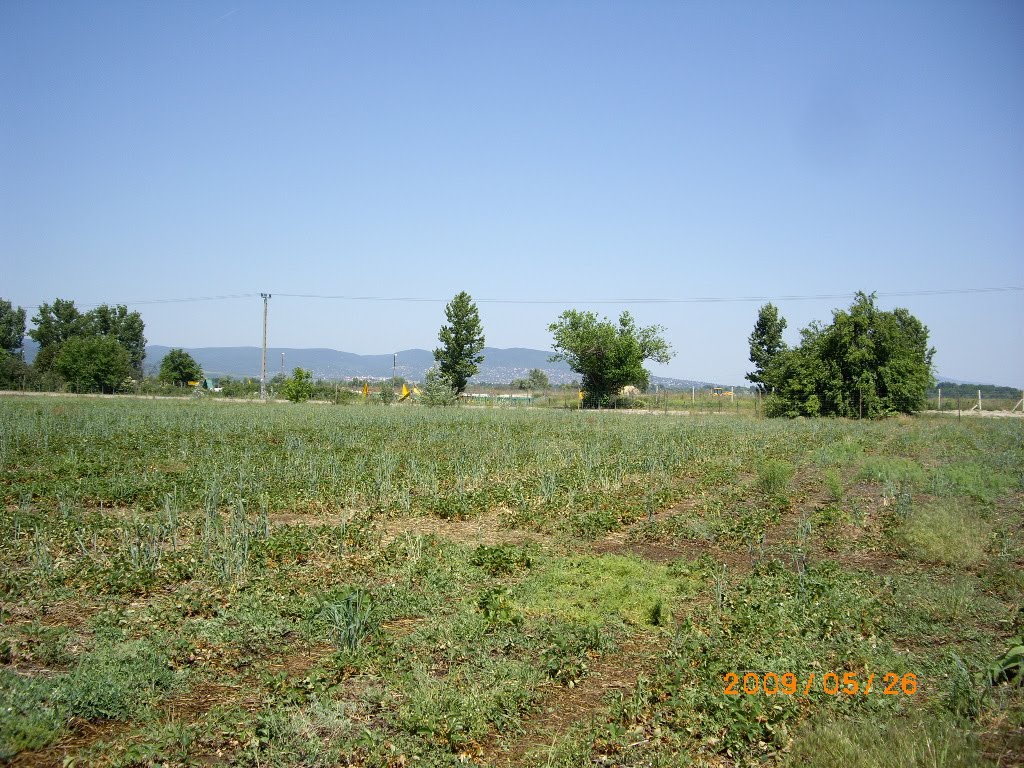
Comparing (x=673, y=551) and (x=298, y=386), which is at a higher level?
(x=298, y=386)

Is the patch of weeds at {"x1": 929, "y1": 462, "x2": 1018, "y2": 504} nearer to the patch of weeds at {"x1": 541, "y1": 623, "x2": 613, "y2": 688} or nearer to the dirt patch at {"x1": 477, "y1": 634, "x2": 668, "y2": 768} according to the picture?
the dirt patch at {"x1": 477, "y1": 634, "x2": 668, "y2": 768}

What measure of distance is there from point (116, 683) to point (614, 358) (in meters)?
54.7

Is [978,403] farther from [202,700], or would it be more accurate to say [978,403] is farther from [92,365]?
[92,365]

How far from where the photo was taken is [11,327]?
8362 cm

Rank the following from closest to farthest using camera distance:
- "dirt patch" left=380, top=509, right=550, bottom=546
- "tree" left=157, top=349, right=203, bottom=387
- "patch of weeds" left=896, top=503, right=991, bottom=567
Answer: "patch of weeds" left=896, top=503, right=991, bottom=567 → "dirt patch" left=380, top=509, right=550, bottom=546 → "tree" left=157, top=349, right=203, bottom=387

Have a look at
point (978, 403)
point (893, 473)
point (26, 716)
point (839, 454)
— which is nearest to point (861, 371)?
point (978, 403)

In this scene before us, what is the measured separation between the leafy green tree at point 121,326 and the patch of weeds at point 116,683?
294ft

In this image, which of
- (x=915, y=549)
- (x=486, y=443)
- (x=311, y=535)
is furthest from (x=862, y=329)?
(x=311, y=535)

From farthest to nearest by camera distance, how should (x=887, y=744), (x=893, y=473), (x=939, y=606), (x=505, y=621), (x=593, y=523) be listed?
(x=893, y=473) → (x=593, y=523) → (x=939, y=606) → (x=505, y=621) → (x=887, y=744)

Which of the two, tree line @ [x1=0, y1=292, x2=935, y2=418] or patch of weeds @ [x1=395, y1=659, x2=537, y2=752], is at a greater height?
tree line @ [x1=0, y1=292, x2=935, y2=418]

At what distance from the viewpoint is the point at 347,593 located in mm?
6176

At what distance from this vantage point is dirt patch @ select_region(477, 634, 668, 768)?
3.98 meters

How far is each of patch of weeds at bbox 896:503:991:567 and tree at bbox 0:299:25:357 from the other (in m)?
96.4
